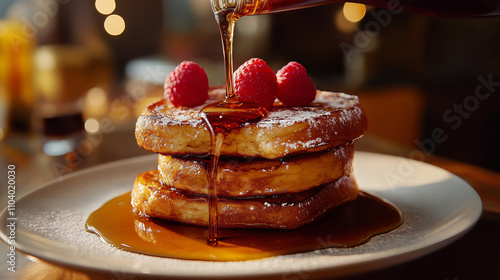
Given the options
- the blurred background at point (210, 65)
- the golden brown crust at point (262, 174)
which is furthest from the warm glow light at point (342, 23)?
the golden brown crust at point (262, 174)

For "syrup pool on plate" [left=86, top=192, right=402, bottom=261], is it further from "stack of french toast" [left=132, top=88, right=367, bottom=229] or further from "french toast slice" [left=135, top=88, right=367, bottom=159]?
"french toast slice" [left=135, top=88, right=367, bottom=159]

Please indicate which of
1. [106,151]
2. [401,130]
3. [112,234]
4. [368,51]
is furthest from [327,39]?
→ [112,234]

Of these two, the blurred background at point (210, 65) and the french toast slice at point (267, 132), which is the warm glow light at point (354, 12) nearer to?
the blurred background at point (210, 65)

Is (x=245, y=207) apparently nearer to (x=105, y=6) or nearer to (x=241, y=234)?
(x=241, y=234)

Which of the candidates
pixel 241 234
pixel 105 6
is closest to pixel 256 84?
pixel 241 234

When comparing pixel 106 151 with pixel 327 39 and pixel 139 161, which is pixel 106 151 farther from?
pixel 327 39

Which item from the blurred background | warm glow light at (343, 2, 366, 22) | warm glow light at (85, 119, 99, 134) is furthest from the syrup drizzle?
warm glow light at (343, 2, 366, 22)
